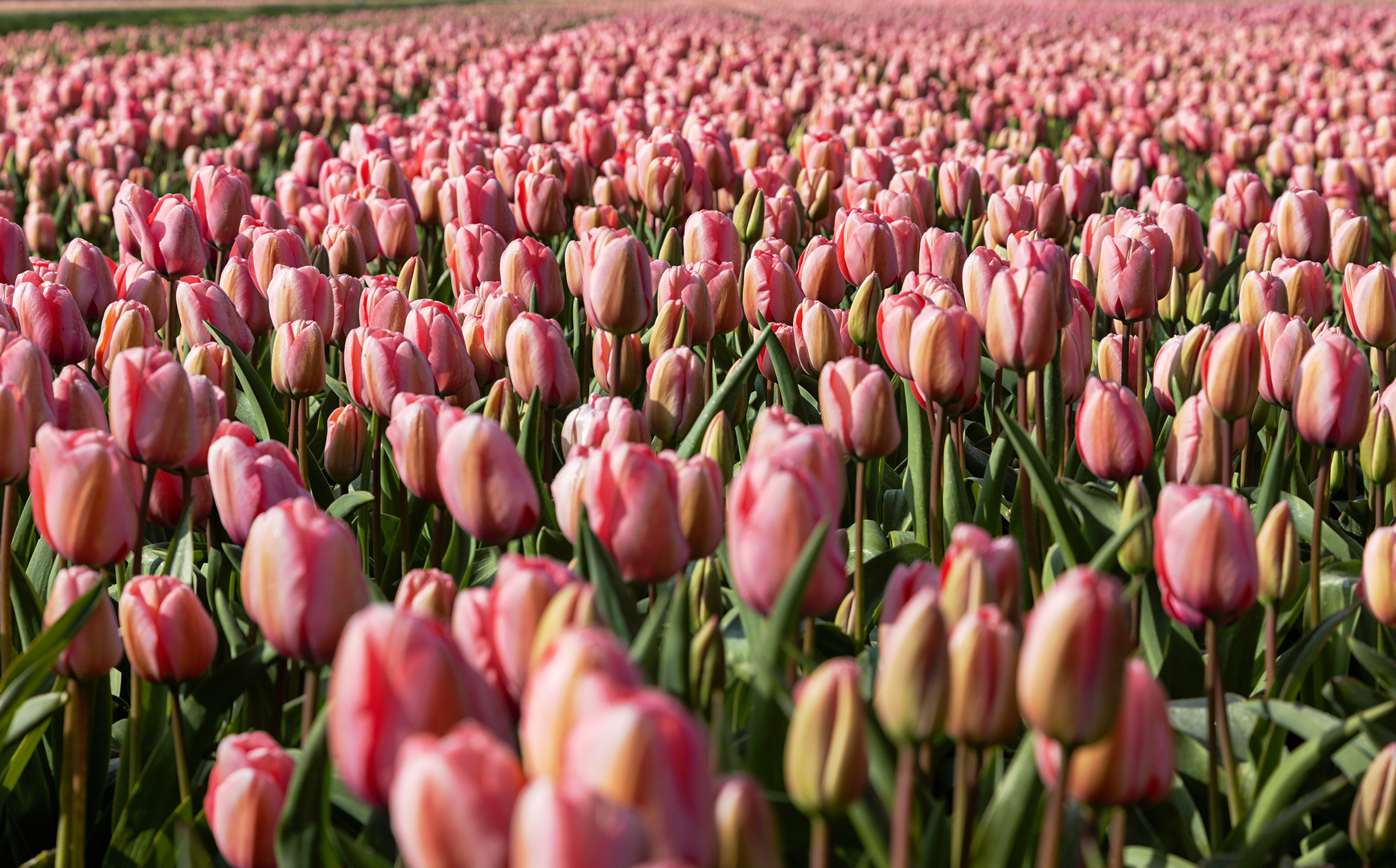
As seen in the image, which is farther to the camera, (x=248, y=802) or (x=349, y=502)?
(x=349, y=502)

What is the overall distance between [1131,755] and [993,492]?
35.5 inches

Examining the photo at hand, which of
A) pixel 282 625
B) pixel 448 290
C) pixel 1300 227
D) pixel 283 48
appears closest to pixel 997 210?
pixel 1300 227

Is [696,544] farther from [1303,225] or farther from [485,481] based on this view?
[1303,225]

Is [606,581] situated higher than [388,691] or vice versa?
[388,691]

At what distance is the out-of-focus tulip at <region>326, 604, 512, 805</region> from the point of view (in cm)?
81

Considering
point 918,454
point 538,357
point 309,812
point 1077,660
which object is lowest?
point 918,454

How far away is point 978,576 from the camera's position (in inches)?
41.8

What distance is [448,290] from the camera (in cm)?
343

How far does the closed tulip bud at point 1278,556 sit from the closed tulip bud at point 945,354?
0.44m

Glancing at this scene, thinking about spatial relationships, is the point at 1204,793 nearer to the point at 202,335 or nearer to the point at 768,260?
the point at 768,260

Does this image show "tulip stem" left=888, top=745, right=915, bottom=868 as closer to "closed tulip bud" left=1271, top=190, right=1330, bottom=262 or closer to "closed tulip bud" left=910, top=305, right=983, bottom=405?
"closed tulip bud" left=910, top=305, right=983, bottom=405

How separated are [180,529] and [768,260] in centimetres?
124

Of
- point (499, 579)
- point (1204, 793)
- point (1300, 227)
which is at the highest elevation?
point (499, 579)

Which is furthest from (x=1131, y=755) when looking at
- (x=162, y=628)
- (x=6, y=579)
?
(x=6, y=579)
